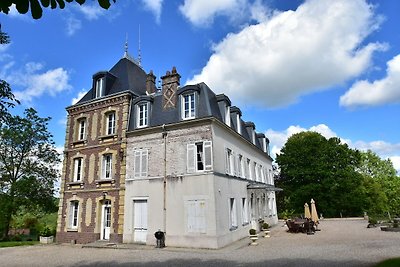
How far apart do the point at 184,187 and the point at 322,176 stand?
77.1ft

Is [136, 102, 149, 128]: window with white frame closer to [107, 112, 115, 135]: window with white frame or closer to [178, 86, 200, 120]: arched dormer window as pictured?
[107, 112, 115, 135]: window with white frame

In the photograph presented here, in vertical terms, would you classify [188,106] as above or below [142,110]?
below

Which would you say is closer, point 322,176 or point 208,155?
point 208,155

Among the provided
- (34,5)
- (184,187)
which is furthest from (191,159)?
(34,5)

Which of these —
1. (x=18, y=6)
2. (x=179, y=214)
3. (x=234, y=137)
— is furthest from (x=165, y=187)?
(x=18, y=6)

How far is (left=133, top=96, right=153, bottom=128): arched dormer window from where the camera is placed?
1584 cm

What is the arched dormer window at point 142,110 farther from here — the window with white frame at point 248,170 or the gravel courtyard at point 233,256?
the window with white frame at point 248,170

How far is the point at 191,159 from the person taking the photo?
1395cm

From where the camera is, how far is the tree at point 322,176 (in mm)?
31156

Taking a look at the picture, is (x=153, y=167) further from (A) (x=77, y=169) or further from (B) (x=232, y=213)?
(A) (x=77, y=169)

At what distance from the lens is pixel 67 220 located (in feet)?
53.8

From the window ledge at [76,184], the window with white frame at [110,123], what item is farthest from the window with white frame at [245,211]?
the window ledge at [76,184]

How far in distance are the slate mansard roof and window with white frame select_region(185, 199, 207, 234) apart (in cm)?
421

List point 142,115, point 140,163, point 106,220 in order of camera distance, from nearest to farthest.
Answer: point 140,163
point 106,220
point 142,115
